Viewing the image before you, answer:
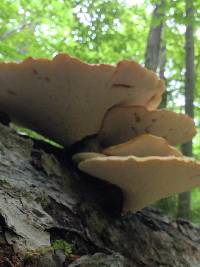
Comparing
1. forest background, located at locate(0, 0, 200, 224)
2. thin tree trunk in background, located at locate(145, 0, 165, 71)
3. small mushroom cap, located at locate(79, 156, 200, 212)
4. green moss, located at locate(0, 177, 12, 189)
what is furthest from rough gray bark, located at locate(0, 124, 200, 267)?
thin tree trunk in background, located at locate(145, 0, 165, 71)

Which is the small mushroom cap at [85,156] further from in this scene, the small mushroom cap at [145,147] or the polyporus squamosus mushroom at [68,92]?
the polyporus squamosus mushroom at [68,92]

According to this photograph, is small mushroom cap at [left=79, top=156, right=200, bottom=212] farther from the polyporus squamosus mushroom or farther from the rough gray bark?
the polyporus squamosus mushroom

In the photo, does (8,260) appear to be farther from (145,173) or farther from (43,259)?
(145,173)

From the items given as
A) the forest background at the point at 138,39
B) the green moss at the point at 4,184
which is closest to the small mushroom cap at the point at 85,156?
the green moss at the point at 4,184

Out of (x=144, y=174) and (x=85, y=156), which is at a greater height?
(x=85, y=156)

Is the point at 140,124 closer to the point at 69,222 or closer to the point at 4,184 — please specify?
the point at 69,222

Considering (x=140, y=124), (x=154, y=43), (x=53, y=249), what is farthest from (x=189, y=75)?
(x=53, y=249)
